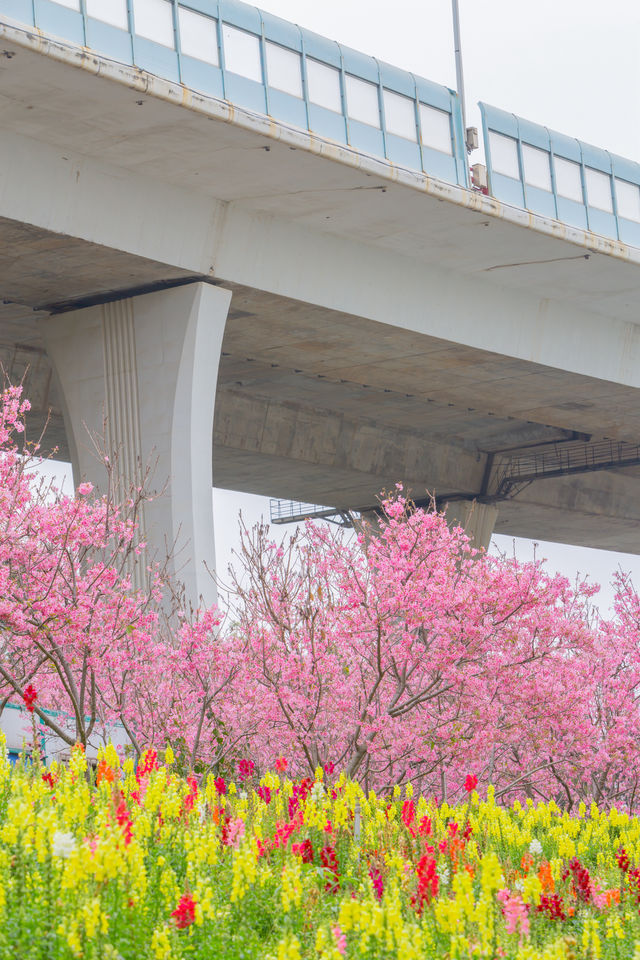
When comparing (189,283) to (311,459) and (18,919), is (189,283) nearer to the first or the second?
(311,459)

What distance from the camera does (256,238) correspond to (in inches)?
914

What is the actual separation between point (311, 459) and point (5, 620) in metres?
25.1

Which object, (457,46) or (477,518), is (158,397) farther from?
(477,518)

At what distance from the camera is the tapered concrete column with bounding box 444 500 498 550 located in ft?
140

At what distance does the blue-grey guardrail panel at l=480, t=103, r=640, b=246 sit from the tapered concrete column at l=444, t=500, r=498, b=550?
16.4m

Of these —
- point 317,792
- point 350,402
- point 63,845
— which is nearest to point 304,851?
point 317,792

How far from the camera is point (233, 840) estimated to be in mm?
7953

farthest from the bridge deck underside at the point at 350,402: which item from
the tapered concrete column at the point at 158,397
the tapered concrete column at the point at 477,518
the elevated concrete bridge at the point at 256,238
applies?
the tapered concrete column at the point at 477,518

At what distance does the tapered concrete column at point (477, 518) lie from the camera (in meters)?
42.5

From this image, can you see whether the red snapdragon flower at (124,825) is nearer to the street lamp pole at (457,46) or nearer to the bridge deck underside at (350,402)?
the bridge deck underside at (350,402)

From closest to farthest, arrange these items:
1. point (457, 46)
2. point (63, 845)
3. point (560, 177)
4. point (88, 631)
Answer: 1. point (63, 845)
2. point (88, 631)
3. point (560, 177)
4. point (457, 46)

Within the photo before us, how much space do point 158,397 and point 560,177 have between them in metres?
9.31

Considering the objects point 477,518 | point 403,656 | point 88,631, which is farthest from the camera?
point 477,518

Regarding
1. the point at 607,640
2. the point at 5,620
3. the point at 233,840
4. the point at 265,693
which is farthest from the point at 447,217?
the point at 233,840
